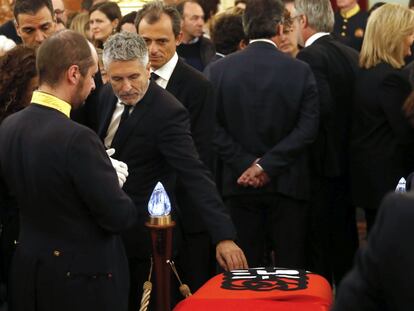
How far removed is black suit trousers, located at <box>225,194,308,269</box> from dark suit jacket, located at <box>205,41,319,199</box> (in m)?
0.06

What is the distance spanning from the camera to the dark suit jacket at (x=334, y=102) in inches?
273

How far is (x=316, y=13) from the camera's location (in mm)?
7129

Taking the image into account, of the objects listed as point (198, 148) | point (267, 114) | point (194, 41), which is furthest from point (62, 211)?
point (194, 41)

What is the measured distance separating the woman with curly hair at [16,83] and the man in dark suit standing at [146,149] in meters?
0.40

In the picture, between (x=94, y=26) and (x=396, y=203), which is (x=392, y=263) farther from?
(x=94, y=26)

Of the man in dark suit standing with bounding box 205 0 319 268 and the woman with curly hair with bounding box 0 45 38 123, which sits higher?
the woman with curly hair with bounding box 0 45 38 123

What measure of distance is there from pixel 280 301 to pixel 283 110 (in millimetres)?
2276

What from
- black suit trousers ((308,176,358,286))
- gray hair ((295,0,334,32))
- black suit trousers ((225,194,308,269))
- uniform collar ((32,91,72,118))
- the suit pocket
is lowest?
black suit trousers ((308,176,358,286))

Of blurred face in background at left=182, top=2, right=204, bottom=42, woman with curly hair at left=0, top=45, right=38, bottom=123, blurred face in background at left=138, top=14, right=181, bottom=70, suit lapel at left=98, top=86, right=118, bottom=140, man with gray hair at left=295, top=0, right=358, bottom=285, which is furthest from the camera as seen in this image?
blurred face in background at left=182, top=2, right=204, bottom=42

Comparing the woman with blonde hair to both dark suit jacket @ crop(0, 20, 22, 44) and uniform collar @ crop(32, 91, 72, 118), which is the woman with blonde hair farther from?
uniform collar @ crop(32, 91, 72, 118)

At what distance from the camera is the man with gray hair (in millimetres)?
6930

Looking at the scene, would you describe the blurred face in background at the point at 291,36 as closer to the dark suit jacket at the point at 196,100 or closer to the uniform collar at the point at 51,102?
the dark suit jacket at the point at 196,100

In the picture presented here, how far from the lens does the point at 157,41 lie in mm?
5922

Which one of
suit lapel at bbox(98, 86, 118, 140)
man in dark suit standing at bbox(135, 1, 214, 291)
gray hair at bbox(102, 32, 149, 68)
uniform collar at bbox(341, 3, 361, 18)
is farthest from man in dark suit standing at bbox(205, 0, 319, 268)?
uniform collar at bbox(341, 3, 361, 18)
